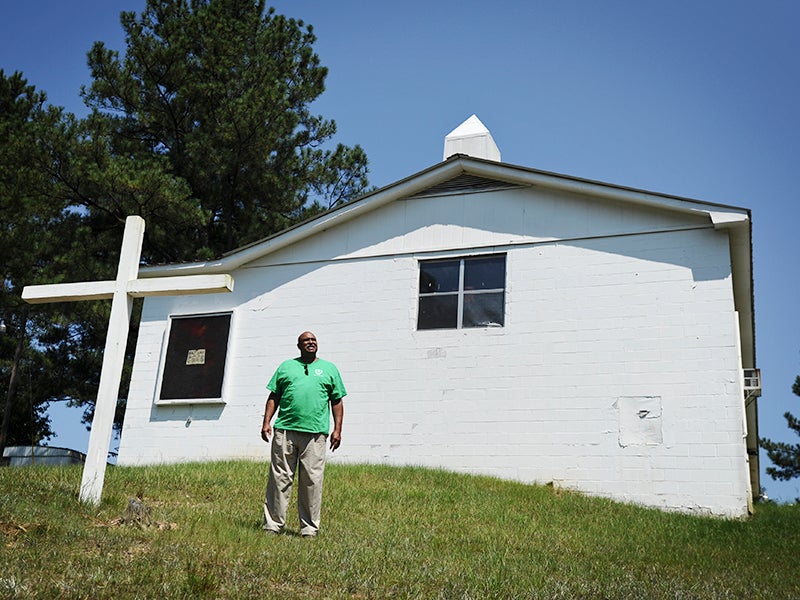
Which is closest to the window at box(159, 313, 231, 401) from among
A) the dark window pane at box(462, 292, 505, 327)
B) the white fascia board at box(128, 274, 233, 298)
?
the dark window pane at box(462, 292, 505, 327)

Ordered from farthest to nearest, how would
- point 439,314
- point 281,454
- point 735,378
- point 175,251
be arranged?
point 175,251, point 439,314, point 735,378, point 281,454

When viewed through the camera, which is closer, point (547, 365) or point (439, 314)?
point (547, 365)

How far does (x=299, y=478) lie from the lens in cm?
873

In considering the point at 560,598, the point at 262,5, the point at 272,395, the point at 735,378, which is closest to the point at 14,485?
the point at 272,395

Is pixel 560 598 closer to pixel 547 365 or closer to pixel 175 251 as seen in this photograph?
pixel 547 365

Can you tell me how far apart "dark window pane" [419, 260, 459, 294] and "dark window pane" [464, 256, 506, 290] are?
0.21 meters

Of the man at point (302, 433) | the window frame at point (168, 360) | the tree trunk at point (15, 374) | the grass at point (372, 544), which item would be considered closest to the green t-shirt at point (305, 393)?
the man at point (302, 433)

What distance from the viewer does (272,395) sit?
9062mm

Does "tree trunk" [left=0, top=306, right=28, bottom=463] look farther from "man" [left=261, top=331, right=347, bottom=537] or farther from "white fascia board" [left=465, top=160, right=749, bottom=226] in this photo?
"man" [left=261, top=331, right=347, bottom=537]

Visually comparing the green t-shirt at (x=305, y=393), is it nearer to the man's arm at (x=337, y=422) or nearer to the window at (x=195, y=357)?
the man's arm at (x=337, y=422)

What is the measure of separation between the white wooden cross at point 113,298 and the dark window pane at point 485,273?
6338mm

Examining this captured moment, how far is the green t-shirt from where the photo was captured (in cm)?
884

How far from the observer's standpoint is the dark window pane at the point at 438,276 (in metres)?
15.4

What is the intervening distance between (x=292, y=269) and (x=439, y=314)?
2.98 m
